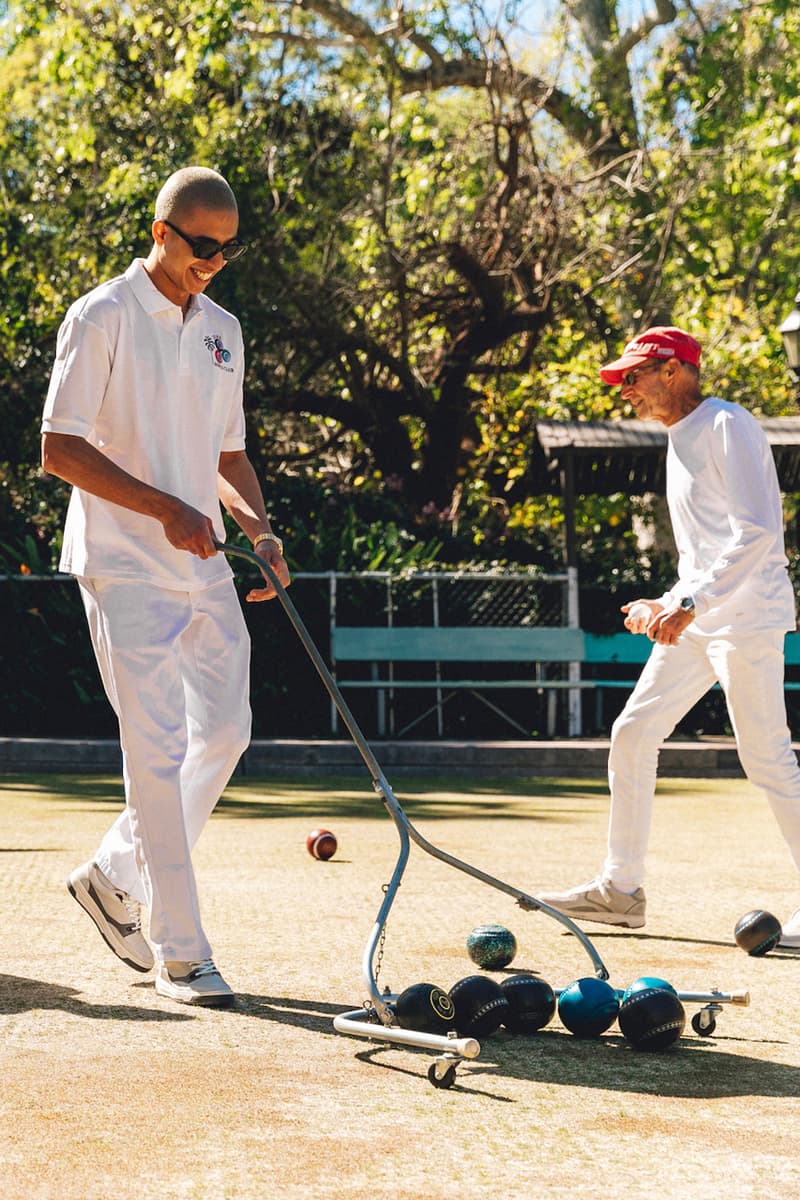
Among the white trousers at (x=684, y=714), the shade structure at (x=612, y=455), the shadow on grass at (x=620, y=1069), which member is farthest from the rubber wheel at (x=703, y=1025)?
the shade structure at (x=612, y=455)

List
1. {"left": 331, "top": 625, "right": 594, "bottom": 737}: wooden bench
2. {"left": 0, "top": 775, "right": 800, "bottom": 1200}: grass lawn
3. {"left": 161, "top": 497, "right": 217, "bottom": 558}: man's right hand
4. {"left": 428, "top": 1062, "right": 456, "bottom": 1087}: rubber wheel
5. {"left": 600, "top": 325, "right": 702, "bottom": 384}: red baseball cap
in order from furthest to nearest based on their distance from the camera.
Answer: {"left": 331, "top": 625, "right": 594, "bottom": 737}: wooden bench → {"left": 600, "top": 325, "right": 702, "bottom": 384}: red baseball cap → {"left": 161, "top": 497, "right": 217, "bottom": 558}: man's right hand → {"left": 428, "top": 1062, "right": 456, "bottom": 1087}: rubber wheel → {"left": 0, "top": 775, "right": 800, "bottom": 1200}: grass lawn

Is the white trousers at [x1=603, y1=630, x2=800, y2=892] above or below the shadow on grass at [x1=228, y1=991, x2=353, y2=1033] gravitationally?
above

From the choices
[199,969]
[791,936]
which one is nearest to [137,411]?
[199,969]

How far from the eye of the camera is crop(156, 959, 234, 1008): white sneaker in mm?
3910

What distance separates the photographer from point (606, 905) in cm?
525

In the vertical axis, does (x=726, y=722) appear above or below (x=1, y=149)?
below

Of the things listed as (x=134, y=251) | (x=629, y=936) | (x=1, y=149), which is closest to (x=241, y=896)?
(x=629, y=936)

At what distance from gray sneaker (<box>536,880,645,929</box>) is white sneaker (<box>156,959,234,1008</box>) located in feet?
5.29

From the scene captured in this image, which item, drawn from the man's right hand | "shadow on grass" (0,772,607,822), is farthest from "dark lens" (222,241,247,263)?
"shadow on grass" (0,772,607,822)

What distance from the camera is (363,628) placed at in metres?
13.5

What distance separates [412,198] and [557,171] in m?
2.03

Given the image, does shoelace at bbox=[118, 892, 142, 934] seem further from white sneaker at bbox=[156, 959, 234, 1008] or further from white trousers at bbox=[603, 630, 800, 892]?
white trousers at bbox=[603, 630, 800, 892]

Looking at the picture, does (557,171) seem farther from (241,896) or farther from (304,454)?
(241,896)

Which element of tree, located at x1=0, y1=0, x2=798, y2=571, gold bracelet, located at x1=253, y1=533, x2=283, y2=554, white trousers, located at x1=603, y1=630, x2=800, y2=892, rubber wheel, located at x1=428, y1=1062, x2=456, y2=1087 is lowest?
rubber wheel, located at x1=428, y1=1062, x2=456, y2=1087
